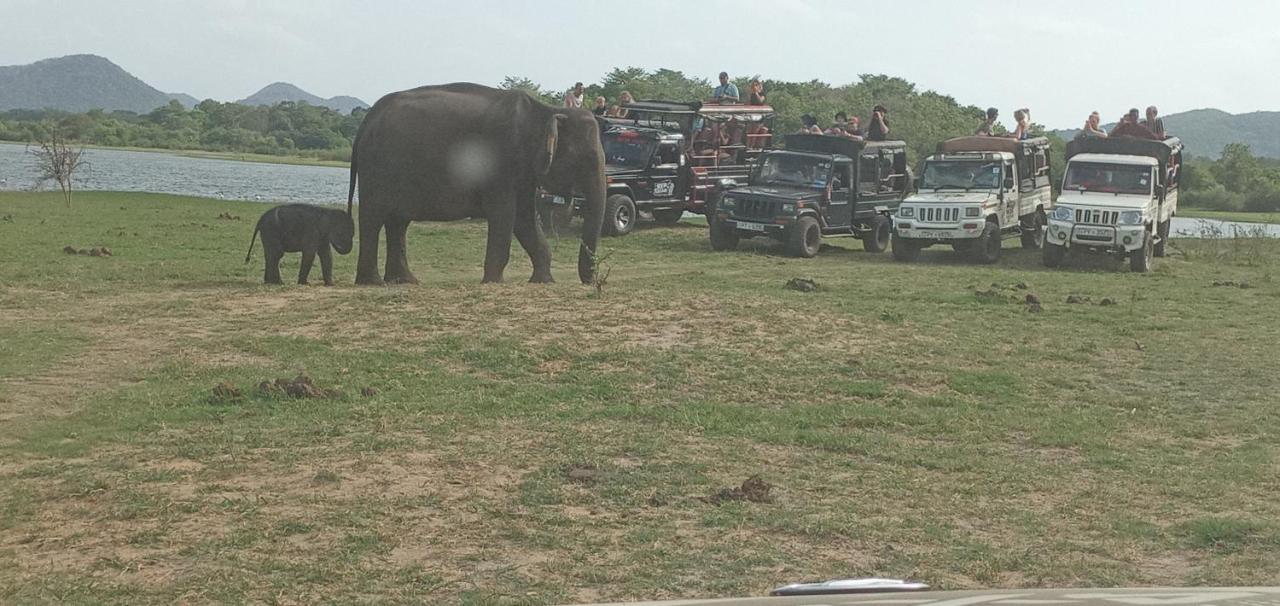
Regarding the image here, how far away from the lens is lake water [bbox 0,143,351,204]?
150ft

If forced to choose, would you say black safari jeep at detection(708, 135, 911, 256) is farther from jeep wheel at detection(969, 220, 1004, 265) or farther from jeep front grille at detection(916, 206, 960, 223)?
jeep wheel at detection(969, 220, 1004, 265)

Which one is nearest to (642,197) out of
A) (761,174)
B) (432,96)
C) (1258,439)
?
(761,174)

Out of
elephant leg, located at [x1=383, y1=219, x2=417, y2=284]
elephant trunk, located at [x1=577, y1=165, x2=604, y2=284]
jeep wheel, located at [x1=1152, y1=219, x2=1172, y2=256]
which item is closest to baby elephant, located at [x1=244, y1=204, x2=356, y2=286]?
elephant leg, located at [x1=383, y1=219, x2=417, y2=284]

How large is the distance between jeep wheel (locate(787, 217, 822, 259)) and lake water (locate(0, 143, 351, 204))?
18.6 m

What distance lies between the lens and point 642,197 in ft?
88.4

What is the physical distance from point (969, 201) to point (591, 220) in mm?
9345

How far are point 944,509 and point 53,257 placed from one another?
1399 cm

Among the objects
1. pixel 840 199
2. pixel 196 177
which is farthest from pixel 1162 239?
pixel 196 177

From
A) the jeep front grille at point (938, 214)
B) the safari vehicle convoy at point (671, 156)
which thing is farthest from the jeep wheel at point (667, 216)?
the jeep front grille at point (938, 214)

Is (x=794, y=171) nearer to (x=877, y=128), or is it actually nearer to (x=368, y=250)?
(x=877, y=128)

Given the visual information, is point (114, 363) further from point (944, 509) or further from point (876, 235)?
point (876, 235)

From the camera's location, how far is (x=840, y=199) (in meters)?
24.6

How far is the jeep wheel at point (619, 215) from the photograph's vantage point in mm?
25812

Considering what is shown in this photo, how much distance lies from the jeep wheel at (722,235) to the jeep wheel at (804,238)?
1.14 meters
